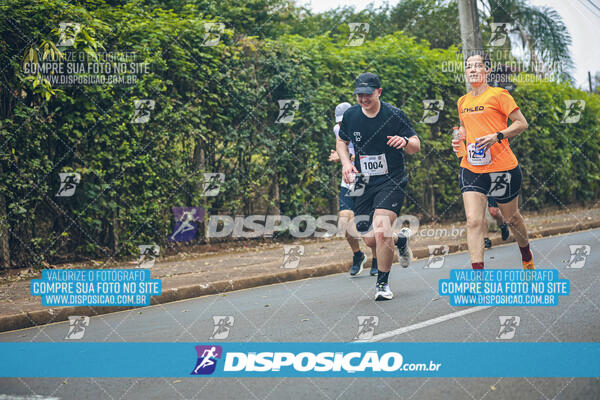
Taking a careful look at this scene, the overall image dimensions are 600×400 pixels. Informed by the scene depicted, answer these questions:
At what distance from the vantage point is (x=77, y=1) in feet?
29.1

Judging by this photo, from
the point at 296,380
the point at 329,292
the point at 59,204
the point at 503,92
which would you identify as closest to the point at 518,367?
the point at 296,380

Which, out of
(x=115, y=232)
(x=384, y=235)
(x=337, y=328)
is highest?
(x=384, y=235)

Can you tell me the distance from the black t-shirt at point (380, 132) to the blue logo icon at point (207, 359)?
262 centimetres

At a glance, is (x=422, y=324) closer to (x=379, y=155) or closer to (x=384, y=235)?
(x=384, y=235)

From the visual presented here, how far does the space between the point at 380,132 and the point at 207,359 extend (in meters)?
2.96

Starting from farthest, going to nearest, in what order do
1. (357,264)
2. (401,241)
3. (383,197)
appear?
1. (357,264)
2. (401,241)
3. (383,197)

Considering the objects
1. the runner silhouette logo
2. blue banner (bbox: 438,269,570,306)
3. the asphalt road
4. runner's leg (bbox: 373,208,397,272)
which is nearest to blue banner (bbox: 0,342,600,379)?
the asphalt road

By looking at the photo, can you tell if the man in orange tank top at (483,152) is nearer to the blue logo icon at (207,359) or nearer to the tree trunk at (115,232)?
the blue logo icon at (207,359)

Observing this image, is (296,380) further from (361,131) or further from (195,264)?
(195,264)

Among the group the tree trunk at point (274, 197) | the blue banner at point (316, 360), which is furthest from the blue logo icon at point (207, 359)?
the tree trunk at point (274, 197)

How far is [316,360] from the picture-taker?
13.9ft

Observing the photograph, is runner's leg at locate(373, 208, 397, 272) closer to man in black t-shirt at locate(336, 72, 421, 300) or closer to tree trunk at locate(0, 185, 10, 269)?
man in black t-shirt at locate(336, 72, 421, 300)

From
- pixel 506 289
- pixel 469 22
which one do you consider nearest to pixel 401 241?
pixel 506 289

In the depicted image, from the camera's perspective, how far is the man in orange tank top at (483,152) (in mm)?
5797
